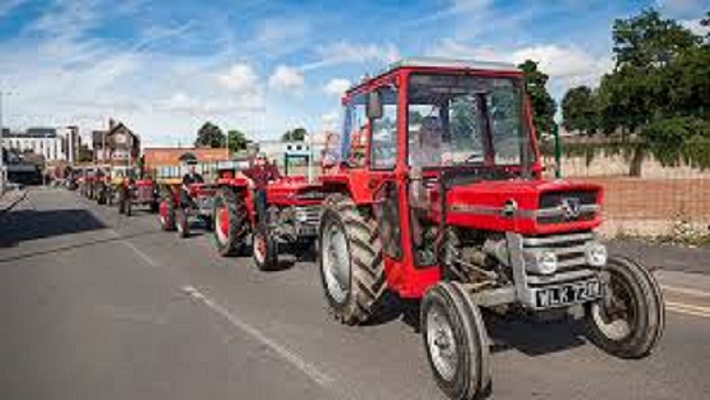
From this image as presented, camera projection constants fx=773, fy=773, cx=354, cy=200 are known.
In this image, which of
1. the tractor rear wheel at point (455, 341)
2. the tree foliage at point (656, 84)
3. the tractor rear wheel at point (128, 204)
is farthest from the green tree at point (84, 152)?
the tractor rear wheel at point (455, 341)

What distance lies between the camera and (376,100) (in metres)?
6.54

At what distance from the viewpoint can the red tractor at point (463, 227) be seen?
5445mm

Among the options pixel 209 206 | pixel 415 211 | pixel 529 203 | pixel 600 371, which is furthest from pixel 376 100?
pixel 209 206

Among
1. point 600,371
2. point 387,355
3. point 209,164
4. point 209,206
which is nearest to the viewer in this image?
point 600,371

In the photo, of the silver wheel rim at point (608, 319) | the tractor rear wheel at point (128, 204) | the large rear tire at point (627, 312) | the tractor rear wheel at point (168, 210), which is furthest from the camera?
the tractor rear wheel at point (128, 204)

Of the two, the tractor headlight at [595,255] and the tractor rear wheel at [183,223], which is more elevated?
the tractor headlight at [595,255]

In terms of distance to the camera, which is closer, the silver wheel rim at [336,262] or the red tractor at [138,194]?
the silver wheel rim at [336,262]

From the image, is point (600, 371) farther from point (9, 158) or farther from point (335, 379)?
point (9, 158)

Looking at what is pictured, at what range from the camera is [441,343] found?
220 inches

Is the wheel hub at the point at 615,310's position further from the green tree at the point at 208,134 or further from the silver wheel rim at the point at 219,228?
the green tree at the point at 208,134

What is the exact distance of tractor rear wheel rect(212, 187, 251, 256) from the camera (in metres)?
12.9

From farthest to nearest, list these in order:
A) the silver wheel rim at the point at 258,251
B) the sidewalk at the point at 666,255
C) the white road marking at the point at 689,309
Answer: the silver wheel rim at the point at 258,251
the sidewalk at the point at 666,255
the white road marking at the point at 689,309

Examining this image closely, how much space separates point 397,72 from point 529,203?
1924 mm

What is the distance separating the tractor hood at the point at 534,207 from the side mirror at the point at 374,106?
1126 mm
